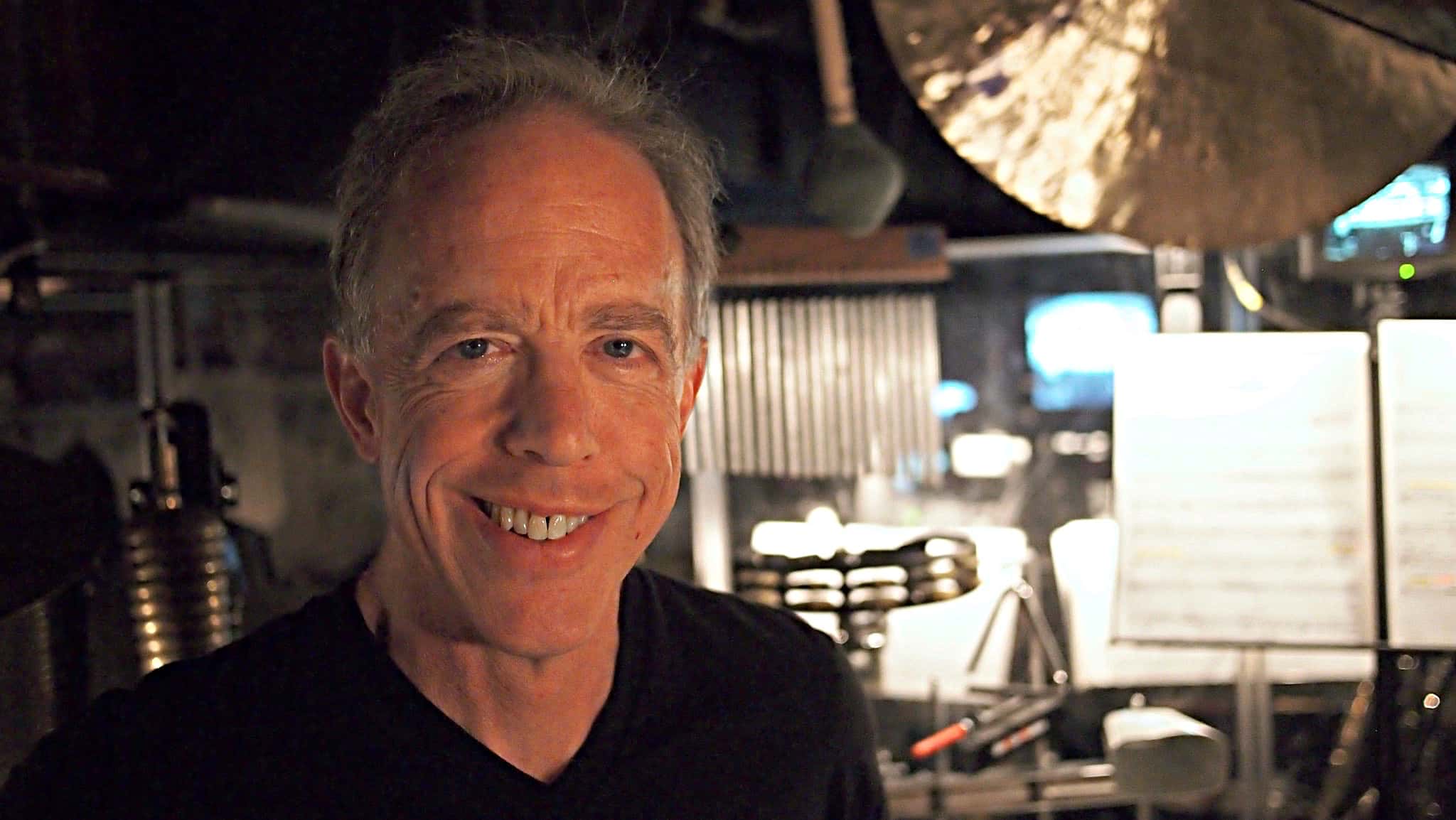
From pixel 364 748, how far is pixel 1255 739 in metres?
1.38

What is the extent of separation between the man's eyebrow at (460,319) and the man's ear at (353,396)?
0.12 meters

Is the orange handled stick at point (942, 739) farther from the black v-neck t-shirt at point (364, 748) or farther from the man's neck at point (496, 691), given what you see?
the man's neck at point (496, 691)

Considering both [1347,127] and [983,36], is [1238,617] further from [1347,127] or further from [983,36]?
[983,36]

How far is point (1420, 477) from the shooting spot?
1.49 meters

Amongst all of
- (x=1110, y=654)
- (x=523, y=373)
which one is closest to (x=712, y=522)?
(x=1110, y=654)

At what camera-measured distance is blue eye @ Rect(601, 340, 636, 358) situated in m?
1.09

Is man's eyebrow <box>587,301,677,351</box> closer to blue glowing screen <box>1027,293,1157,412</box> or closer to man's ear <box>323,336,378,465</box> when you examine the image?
man's ear <box>323,336,378,465</box>

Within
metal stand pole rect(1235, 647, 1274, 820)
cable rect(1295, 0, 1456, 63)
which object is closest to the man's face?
cable rect(1295, 0, 1456, 63)

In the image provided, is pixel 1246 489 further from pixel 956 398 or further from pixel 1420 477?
pixel 956 398

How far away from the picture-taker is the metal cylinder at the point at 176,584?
150cm

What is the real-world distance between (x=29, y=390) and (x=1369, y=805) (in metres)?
2.13

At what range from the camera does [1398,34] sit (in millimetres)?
1297

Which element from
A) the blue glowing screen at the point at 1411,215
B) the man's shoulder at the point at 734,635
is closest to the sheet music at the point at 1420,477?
the blue glowing screen at the point at 1411,215

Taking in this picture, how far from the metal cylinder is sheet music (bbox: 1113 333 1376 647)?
1167 mm
